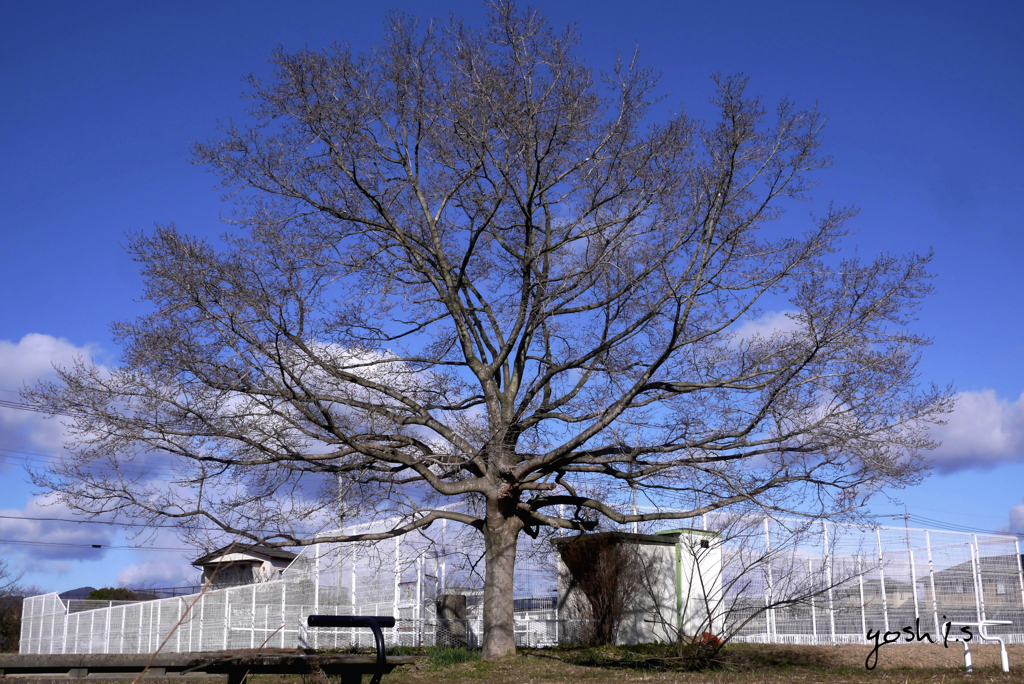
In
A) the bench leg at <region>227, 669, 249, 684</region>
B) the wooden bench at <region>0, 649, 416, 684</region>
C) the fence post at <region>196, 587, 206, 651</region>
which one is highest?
the wooden bench at <region>0, 649, 416, 684</region>

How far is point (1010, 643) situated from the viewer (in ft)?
55.0

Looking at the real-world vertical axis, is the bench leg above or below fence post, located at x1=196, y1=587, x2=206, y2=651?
above

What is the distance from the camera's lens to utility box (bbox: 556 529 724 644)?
16328 millimetres

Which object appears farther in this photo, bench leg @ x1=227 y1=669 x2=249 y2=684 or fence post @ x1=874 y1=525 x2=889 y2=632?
fence post @ x1=874 y1=525 x2=889 y2=632

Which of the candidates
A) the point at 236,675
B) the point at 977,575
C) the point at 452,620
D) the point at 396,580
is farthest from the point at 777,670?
the point at 977,575

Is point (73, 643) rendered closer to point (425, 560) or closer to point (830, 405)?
point (425, 560)

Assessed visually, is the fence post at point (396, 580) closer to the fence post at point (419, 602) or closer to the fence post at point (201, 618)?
the fence post at point (419, 602)

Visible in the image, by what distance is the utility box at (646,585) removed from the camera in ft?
53.6

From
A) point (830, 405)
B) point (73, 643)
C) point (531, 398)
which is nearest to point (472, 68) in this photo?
point (531, 398)

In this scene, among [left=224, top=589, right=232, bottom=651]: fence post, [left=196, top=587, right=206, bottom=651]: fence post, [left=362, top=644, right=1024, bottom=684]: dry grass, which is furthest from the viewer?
[left=196, top=587, right=206, bottom=651]: fence post

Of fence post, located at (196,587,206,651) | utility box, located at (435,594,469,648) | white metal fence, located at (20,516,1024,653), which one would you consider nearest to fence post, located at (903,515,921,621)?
white metal fence, located at (20,516,1024,653)

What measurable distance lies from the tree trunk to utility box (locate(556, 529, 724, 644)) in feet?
9.55

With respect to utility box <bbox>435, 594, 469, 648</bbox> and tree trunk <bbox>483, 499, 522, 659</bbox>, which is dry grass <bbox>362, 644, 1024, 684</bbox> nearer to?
tree trunk <bbox>483, 499, 522, 659</bbox>

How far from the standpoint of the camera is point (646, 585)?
16.3m
